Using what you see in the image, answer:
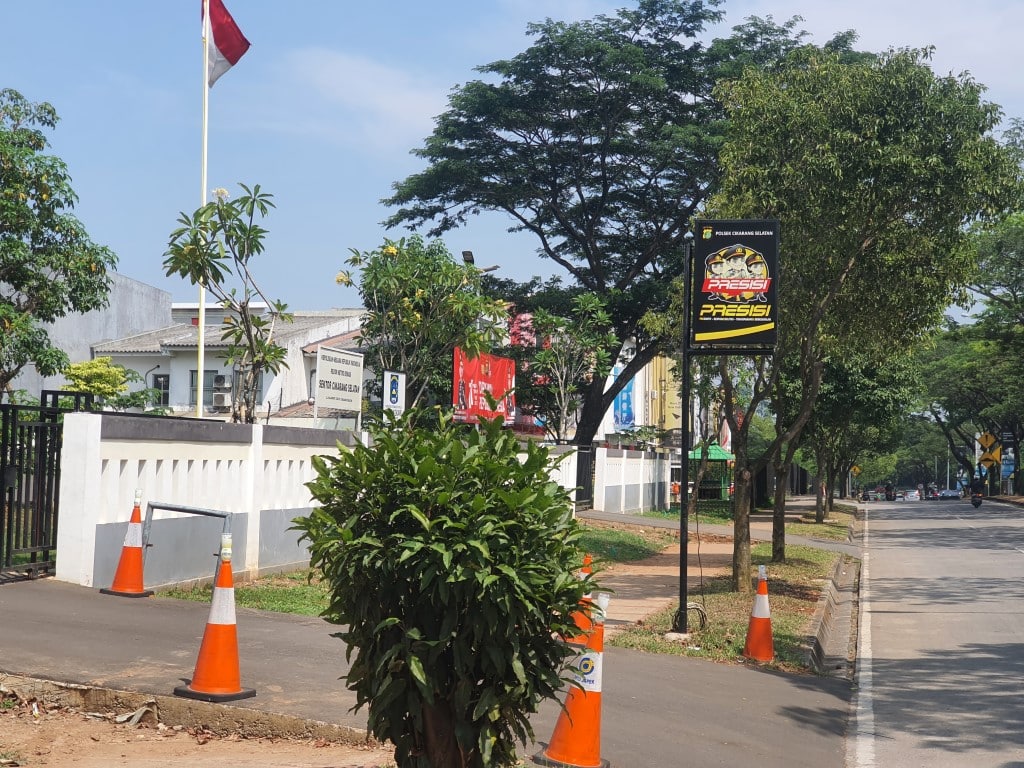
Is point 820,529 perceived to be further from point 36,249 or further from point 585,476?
point 36,249

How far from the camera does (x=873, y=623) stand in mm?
14617

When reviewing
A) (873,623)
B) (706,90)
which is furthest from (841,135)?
(706,90)

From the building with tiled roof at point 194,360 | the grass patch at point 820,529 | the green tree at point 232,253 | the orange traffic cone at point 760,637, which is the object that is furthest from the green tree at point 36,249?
the building with tiled roof at point 194,360

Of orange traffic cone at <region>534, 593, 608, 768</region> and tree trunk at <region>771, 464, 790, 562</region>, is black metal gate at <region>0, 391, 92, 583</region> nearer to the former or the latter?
orange traffic cone at <region>534, 593, 608, 768</region>

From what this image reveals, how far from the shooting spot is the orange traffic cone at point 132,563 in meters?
10.0

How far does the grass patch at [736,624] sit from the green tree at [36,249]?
Result: 11555 mm

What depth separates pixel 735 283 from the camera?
39.6 feet

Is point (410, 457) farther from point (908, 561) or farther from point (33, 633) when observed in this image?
point (908, 561)

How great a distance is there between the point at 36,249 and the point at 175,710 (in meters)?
14.5

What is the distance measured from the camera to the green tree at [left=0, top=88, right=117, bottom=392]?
18172 mm

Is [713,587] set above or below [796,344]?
below

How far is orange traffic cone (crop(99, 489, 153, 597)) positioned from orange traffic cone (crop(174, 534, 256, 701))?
11.6ft

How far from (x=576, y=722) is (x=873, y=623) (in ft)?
31.5

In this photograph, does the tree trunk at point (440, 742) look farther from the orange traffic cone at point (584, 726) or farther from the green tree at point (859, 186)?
the green tree at point (859, 186)
